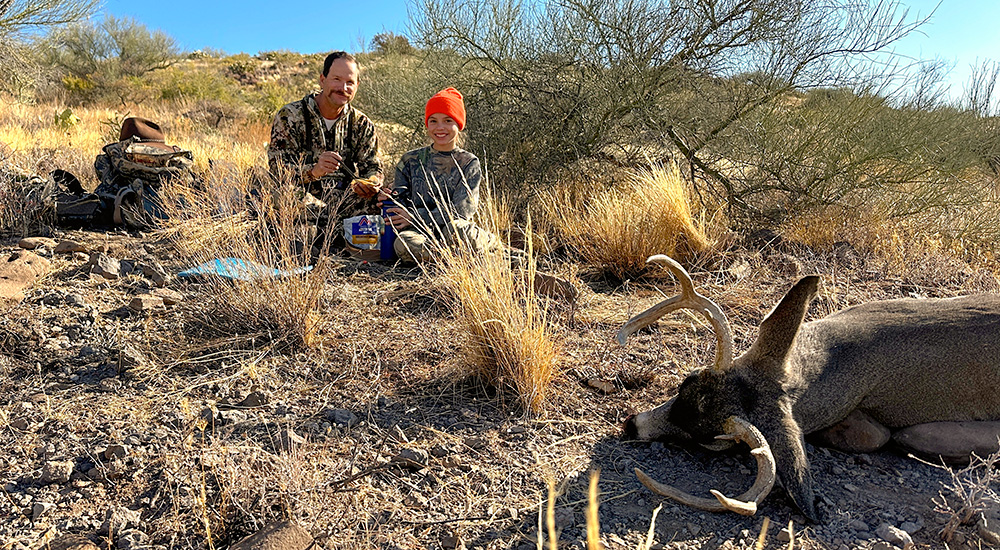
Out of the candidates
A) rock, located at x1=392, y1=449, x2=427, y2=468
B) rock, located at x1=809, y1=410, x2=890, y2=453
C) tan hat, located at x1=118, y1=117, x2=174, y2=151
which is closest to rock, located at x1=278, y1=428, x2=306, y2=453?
rock, located at x1=392, y1=449, x2=427, y2=468

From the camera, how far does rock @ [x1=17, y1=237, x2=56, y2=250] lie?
489 cm

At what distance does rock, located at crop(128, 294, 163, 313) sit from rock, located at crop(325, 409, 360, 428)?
157 cm

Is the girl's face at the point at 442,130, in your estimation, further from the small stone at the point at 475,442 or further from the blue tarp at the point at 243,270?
the small stone at the point at 475,442

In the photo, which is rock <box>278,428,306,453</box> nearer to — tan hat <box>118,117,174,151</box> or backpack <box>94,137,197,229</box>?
backpack <box>94,137,197,229</box>

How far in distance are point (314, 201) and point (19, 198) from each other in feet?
8.02

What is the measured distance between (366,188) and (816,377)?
3.79 m

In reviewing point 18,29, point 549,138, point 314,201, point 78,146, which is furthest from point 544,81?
point 18,29

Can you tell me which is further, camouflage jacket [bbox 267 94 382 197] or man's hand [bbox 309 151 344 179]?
camouflage jacket [bbox 267 94 382 197]

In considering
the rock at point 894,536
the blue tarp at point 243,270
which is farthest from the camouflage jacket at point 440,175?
the rock at point 894,536

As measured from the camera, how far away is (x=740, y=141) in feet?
22.0

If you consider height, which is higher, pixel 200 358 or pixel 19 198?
pixel 19 198

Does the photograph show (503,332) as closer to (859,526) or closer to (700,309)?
(700,309)

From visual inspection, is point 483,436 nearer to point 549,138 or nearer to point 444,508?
point 444,508

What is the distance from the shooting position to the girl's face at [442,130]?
205 inches
